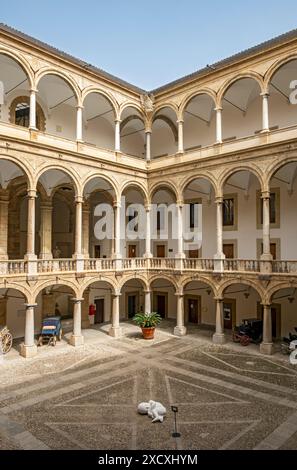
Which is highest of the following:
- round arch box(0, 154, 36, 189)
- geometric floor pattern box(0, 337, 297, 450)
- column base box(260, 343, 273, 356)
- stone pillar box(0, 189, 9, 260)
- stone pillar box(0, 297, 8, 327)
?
round arch box(0, 154, 36, 189)

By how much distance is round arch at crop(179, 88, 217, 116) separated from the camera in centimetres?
2116

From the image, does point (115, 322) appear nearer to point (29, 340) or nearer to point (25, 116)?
point (29, 340)

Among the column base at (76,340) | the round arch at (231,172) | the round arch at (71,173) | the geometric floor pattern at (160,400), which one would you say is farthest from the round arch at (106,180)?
the geometric floor pattern at (160,400)

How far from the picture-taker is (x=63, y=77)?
1961 centimetres

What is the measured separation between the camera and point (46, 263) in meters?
18.9

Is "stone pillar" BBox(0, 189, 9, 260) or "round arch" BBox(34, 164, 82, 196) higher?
"round arch" BBox(34, 164, 82, 196)

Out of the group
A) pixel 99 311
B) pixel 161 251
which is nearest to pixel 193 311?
pixel 161 251

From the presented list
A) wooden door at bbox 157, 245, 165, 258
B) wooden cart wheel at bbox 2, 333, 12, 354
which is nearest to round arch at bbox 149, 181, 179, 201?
wooden door at bbox 157, 245, 165, 258

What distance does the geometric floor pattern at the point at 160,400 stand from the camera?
986cm

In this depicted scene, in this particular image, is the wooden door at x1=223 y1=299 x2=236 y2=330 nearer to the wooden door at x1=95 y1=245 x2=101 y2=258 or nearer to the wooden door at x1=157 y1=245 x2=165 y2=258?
the wooden door at x1=157 y1=245 x2=165 y2=258

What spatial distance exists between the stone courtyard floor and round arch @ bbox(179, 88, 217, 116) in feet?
48.4

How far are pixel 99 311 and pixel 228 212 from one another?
11840mm

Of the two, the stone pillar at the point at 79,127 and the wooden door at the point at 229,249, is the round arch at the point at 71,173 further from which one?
the wooden door at the point at 229,249

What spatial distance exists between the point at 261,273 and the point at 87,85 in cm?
1494
